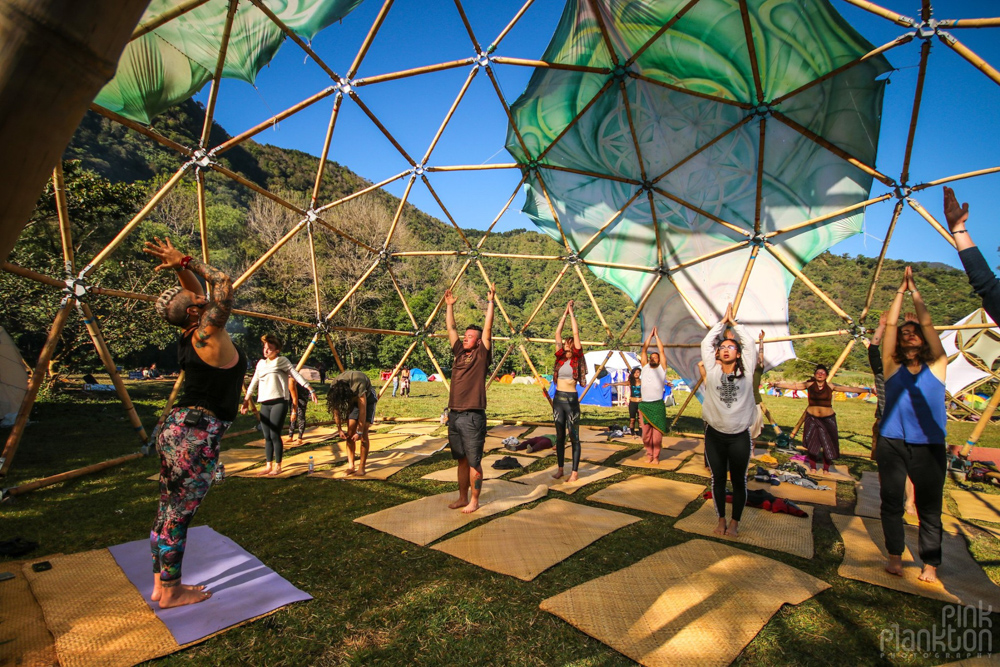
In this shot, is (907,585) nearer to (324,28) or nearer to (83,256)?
(324,28)

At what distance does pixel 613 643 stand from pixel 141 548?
159 inches

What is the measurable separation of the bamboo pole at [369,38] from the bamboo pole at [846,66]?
5.81m

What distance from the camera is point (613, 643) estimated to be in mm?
2861

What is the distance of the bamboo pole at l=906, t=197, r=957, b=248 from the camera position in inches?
250

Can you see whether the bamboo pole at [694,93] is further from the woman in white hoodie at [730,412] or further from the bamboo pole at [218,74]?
the bamboo pole at [218,74]

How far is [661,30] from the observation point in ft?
21.5

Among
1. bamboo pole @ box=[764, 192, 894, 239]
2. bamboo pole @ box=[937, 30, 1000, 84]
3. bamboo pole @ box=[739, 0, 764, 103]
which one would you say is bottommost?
bamboo pole @ box=[764, 192, 894, 239]

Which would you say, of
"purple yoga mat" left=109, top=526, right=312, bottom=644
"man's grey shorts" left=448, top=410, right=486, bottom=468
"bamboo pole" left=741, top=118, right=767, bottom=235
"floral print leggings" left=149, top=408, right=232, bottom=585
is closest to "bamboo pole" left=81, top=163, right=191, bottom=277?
"purple yoga mat" left=109, top=526, right=312, bottom=644

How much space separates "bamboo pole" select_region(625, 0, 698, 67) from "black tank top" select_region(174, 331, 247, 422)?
6671 mm

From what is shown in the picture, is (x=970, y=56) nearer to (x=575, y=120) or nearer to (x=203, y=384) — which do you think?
(x=575, y=120)

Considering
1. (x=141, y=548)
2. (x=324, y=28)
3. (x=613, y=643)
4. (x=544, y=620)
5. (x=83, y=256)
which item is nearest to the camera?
(x=613, y=643)

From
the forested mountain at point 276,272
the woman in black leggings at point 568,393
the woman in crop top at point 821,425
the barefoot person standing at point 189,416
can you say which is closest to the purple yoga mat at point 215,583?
the barefoot person standing at point 189,416

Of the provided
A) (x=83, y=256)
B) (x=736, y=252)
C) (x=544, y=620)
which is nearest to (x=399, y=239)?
(x=83, y=256)

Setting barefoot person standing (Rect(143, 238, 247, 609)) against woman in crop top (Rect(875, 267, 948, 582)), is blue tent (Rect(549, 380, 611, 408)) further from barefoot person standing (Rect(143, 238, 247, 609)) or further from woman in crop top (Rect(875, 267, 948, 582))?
barefoot person standing (Rect(143, 238, 247, 609))
